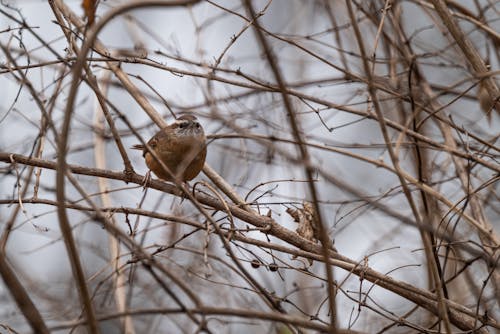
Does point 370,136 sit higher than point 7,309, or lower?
higher

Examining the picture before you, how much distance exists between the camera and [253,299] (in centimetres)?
442

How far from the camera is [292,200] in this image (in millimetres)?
3789

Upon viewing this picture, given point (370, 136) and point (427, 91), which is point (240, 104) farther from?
point (370, 136)

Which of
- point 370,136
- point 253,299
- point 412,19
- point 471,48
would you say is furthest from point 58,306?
point 412,19

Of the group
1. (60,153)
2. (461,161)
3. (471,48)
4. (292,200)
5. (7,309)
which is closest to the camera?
(60,153)

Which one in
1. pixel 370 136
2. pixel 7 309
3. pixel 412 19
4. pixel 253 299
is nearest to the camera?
pixel 253 299

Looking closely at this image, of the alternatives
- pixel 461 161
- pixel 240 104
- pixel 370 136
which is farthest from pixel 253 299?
pixel 370 136

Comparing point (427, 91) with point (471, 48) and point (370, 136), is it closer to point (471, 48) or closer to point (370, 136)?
point (471, 48)

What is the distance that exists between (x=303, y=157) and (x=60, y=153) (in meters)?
0.70

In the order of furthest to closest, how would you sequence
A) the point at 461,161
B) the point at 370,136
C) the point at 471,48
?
1. the point at 370,136
2. the point at 461,161
3. the point at 471,48

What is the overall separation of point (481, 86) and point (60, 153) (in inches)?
103

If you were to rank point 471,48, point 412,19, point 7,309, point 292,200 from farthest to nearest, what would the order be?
point 412,19
point 7,309
point 292,200
point 471,48

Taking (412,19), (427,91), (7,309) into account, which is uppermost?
(412,19)

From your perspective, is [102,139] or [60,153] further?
[102,139]
